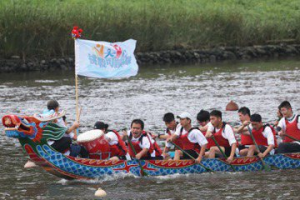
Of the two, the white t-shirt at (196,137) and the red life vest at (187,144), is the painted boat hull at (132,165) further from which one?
the white t-shirt at (196,137)

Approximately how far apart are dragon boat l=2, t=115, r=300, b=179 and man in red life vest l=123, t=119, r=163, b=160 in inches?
9.9

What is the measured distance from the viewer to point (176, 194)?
1519cm

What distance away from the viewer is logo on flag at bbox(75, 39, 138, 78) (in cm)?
1764

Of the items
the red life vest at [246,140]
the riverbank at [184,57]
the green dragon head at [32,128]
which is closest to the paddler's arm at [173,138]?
the red life vest at [246,140]

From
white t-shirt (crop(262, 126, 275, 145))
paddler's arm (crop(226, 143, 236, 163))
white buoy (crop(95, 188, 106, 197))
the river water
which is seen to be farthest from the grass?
white buoy (crop(95, 188, 106, 197))

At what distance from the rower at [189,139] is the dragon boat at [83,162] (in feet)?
0.93

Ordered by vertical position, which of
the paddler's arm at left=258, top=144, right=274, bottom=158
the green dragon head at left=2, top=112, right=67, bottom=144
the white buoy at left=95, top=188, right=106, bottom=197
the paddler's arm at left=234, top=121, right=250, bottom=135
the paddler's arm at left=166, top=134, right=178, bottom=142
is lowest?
the white buoy at left=95, top=188, right=106, bottom=197

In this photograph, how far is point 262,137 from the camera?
17.3 metres

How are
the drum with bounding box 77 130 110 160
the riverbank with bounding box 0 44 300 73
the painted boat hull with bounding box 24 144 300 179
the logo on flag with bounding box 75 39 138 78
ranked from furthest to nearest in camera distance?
the riverbank with bounding box 0 44 300 73
the logo on flag with bounding box 75 39 138 78
the drum with bounding box 77 130 110 160
the painted boat hull with bounding box 24 144 300 179

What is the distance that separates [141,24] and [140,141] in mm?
28023

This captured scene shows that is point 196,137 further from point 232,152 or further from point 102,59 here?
point 102,59

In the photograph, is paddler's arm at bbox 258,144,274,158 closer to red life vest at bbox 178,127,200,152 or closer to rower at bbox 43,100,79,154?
red life vest at bbox 178,127,200,152

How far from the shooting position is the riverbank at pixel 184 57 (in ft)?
132

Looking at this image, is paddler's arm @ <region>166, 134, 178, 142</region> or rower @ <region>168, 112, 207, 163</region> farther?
paddler's arm @ <region>166, 134, 178, 142</region>
